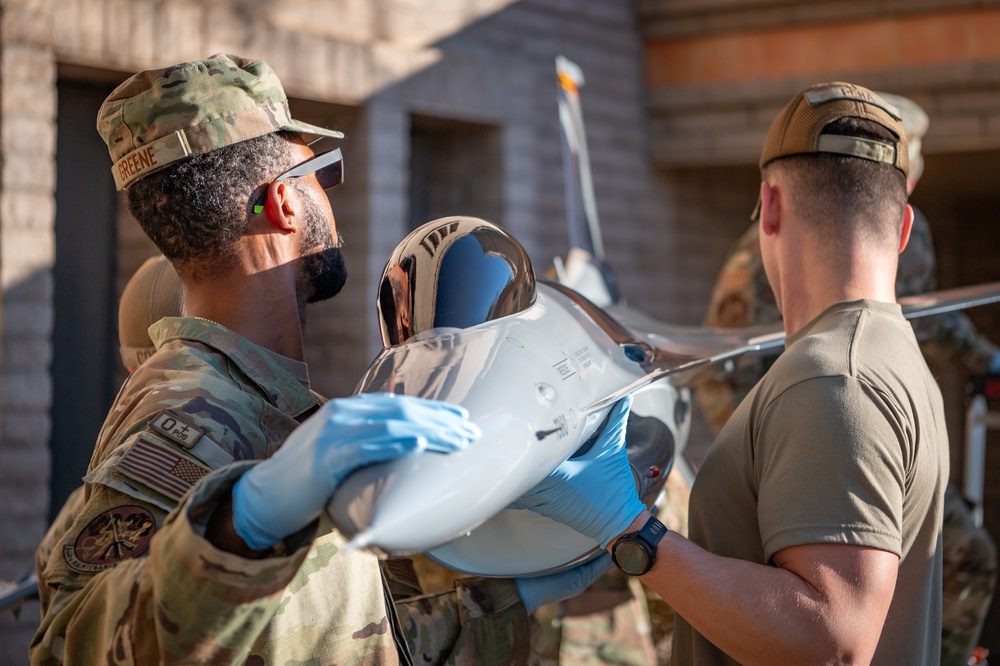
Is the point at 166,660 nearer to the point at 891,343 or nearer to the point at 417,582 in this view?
the point at 417,582

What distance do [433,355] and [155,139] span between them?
1.92ft

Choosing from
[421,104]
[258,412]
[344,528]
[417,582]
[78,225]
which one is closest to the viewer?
[344,528]

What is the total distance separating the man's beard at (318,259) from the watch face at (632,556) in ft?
2.21

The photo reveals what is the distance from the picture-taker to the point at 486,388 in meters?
1.18

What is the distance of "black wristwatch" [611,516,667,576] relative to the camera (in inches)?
55.8

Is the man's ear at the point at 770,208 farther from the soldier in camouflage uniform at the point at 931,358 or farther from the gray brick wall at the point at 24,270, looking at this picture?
the gray brick wall at the point at 24,270

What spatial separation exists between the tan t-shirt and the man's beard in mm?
699

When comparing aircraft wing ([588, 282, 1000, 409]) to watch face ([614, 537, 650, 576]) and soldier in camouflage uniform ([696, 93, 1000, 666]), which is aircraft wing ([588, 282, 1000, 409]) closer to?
watch face ([614, 537, 650, 576])

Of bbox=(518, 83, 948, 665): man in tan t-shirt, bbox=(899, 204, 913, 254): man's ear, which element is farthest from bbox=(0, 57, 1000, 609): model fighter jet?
bbox=(899, 204, 913, 254): man's ear

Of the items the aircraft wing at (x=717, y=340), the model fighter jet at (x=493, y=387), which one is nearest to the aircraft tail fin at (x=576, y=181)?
the aircraft wing at (x=717, y=340)

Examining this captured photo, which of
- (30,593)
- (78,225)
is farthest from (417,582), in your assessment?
(78,225)

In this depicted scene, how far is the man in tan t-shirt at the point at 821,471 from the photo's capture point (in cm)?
133

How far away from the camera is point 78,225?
14.2 ft

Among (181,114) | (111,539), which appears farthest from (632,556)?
(181,114)
